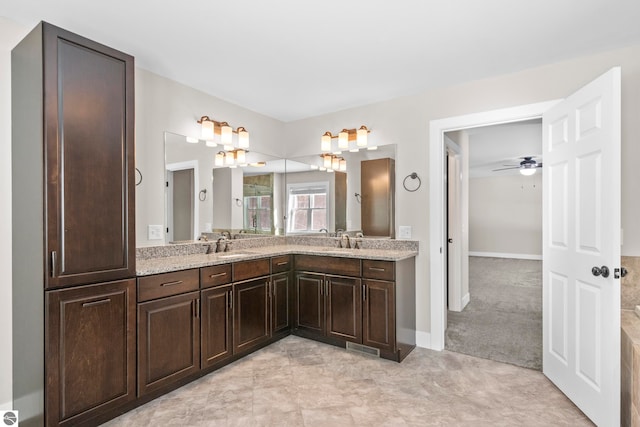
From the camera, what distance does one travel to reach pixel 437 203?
10.4 ft

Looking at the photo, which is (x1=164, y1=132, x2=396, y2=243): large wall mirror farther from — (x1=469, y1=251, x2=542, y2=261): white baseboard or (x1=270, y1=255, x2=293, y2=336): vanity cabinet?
(x1=469, y1=251, x2=542, y2=261): white baseboard

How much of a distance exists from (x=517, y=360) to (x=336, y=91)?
2.92 m

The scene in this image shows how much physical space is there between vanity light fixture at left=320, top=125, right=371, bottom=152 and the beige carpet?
7.35ft

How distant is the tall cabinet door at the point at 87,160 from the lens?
180 cm

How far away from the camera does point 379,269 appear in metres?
2.92

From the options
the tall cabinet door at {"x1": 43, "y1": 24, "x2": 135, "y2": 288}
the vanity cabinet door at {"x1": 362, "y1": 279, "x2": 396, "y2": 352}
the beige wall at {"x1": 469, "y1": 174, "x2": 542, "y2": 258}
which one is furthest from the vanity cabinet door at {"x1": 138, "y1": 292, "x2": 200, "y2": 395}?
the beige wall at {"x1": 469, "y1": 174, "x2": 542, "y2": 258}

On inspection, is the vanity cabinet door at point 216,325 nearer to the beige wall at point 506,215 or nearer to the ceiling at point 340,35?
the ceiling at point 340,35

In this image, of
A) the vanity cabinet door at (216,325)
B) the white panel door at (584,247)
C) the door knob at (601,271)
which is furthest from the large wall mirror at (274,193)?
the door knob at (601,271)

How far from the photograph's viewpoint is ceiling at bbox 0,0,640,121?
195 cm

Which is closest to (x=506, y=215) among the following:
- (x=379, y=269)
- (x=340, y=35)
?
(x=379, y=269)

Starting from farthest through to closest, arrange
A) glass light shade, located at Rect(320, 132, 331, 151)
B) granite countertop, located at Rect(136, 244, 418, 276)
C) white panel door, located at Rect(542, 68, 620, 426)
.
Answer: glass light shade, located at Rect(320, 132, 331, 151)
granite countertop, located at Rect(136, 244, 418, 276)
white panel door, located at Rect(542, 68, 620, 426)

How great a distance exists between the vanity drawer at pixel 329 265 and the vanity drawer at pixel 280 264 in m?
0.09

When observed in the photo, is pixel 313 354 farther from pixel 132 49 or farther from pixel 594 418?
pixel 132 49

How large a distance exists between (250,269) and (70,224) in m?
1.40
